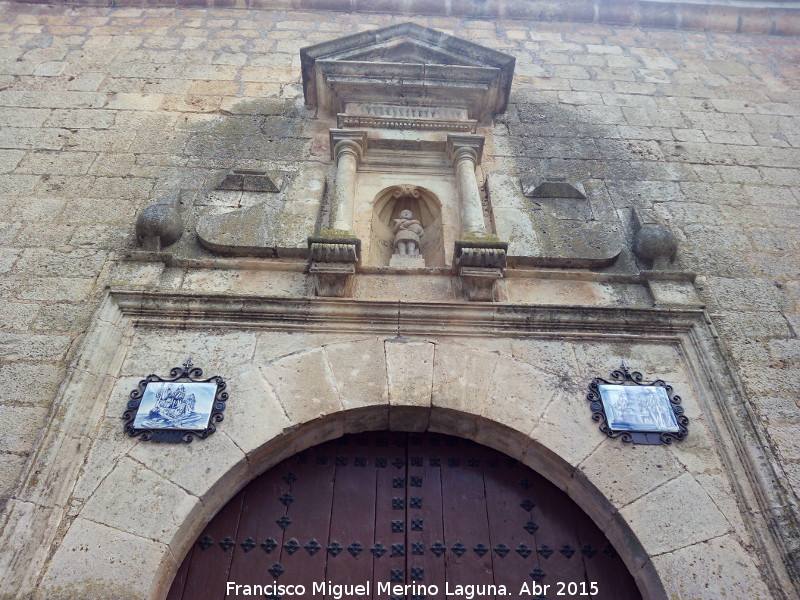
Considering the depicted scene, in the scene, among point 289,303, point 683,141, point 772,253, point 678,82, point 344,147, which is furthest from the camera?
point 678,82

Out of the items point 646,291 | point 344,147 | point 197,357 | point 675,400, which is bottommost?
point 675,400

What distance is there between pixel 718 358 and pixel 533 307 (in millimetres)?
1025

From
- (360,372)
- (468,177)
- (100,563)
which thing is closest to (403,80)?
(468,177)

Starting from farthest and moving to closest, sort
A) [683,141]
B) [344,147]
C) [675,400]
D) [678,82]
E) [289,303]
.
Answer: [678,82] < [683,141] < [344,147] < [289,303] < [675,400]

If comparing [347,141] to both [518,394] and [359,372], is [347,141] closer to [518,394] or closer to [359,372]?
[359,372]

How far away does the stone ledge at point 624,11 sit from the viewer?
5.70 m

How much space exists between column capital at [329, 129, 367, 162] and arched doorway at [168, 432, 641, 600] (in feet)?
6.80

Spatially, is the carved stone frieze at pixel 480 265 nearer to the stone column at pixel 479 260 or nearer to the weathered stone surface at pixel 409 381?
the stone column at pixel 479 260

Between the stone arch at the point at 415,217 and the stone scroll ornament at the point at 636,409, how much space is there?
1275mm

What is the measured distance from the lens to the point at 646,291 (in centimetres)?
348

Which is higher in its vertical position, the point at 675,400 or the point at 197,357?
the point at 197,357

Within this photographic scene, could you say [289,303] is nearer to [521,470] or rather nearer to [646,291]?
[521,470]

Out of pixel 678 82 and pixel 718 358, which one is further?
pixel 678 82

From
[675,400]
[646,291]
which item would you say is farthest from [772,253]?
[675,400]
